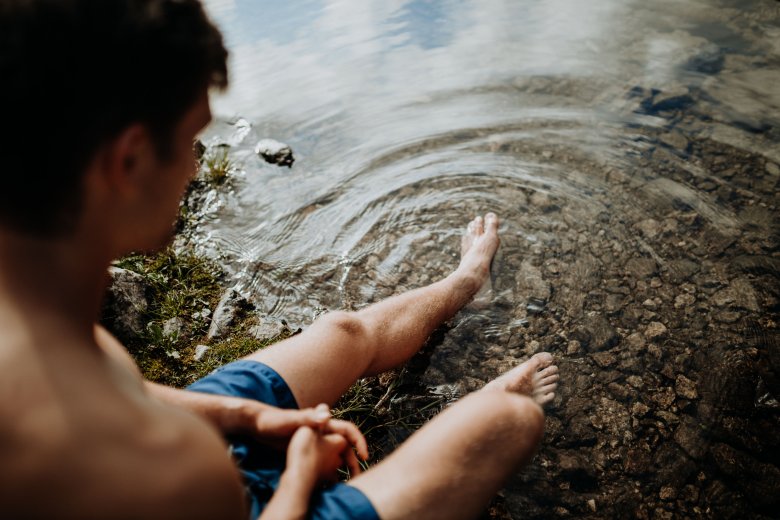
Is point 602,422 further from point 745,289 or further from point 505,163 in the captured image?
point 505,163

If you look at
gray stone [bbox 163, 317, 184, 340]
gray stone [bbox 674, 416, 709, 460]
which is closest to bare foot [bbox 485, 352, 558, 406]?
gray stone [bbox 674, 416, 709, 460]

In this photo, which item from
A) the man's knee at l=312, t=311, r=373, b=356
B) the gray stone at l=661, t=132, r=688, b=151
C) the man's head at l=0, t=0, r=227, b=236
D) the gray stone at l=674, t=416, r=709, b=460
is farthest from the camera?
the gray stone at l=661, t=132, r=688, b=151

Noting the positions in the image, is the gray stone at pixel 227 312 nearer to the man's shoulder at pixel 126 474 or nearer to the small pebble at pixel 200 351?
the small pebble at pixel 200 351

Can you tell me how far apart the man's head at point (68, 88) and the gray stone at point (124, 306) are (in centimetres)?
236

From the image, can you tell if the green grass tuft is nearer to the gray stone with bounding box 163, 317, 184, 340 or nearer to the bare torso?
the gray stone with bounding box 163, 317, 184, 340

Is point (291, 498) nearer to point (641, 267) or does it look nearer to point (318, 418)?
point (318, 418)

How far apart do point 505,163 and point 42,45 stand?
397 cm

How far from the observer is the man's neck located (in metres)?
1.11

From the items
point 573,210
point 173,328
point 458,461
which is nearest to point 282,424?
point 458,461

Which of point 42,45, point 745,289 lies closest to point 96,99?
point 42,45

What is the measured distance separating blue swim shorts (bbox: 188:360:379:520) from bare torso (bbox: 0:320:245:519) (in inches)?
20.7

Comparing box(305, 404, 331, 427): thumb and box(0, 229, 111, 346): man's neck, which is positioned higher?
box(0, 229, 111, 346): man's neck

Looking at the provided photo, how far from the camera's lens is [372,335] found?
2768 mm

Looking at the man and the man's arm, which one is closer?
the man
